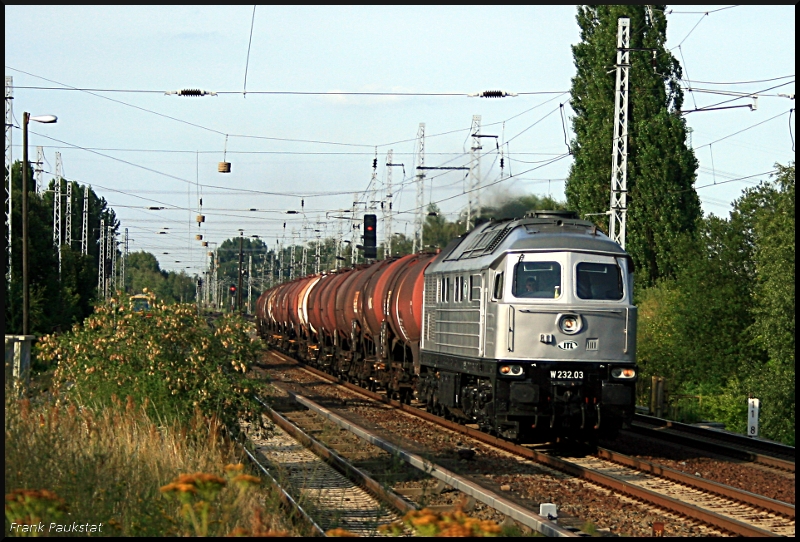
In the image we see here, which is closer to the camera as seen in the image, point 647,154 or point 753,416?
point 753,416

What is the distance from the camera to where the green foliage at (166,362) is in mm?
14000

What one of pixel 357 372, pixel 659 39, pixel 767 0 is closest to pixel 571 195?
pixel 659 39

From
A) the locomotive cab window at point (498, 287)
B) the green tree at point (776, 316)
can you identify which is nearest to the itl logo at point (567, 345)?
the locomotive cab window at point (498, 287)

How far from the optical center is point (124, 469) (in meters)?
10.2

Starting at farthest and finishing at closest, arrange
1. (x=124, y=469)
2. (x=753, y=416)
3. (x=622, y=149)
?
(x=622, y=149) → (x=753, y=416) → (x=124, y=469)

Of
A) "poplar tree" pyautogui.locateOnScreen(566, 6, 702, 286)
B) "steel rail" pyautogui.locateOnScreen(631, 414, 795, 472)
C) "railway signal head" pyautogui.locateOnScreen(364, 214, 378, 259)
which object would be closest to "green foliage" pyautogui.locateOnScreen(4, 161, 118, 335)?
"railway signal head" pyautogui.locateOnScreen(364, 214, 378, 259)

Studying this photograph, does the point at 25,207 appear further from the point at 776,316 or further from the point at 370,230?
the point at 776,316

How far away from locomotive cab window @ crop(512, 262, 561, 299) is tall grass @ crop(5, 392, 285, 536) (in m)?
5.04

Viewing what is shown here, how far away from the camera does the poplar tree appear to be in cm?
4194

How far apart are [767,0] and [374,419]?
583 inches

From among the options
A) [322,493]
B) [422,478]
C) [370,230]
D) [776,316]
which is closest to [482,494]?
[422,478]

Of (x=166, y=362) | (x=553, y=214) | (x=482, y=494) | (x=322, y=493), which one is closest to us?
(x=482, y=494)

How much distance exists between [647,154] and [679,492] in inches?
1226

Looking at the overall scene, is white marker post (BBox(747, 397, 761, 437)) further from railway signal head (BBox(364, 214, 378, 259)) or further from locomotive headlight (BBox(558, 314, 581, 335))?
railway signal head (BBox(364, 214, 378, 259))
